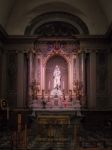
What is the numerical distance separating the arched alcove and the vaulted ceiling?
8.62ft

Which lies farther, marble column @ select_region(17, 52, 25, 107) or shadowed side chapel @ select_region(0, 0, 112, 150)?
marble column @ select_region(17, 52, 25, 107)

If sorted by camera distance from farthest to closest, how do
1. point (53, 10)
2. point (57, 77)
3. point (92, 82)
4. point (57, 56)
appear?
point (57, 56), point (57, 77), point (53, 10), point (92, 82)

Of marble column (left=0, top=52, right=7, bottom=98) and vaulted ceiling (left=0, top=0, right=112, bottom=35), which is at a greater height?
vaulted ceiling (left=0, top=0, right=112, bottom=35)

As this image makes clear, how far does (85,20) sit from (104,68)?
320 cm

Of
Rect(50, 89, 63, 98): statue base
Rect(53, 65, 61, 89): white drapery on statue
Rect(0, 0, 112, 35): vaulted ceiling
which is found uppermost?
Rect(0, 0, 112, 35): vaulted ceiling

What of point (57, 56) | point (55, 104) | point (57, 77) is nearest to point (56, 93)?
point (55, 104)

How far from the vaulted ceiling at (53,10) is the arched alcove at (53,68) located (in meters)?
2.63

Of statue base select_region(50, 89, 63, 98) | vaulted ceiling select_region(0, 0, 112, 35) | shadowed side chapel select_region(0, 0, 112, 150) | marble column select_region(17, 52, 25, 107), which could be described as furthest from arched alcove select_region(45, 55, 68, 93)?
vaulted ceiling select_region(0, 0, 112, 35)

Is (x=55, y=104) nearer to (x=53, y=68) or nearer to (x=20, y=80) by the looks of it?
(x=20, y=80)

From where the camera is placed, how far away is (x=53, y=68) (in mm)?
24797

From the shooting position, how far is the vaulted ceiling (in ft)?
76.5

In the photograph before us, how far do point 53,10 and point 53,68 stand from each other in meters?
3.66

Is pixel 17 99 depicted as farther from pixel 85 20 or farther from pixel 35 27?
pixel 85 20

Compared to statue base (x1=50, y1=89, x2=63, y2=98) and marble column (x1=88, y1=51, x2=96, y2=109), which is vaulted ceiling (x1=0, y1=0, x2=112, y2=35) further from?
statue base (x1=50, y1=89, x2=63, y2=98)
